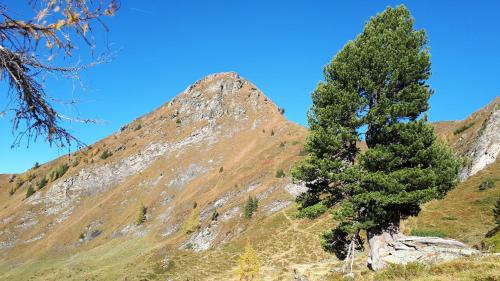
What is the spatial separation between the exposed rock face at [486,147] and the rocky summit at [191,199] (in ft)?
0.59

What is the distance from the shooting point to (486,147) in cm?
6222

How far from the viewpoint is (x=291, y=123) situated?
143m

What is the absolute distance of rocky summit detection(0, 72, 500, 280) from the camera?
199 feet

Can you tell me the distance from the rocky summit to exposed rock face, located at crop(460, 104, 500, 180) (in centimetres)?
18

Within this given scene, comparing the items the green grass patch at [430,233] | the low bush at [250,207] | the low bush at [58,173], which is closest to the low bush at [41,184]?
the low bush at [58,173]

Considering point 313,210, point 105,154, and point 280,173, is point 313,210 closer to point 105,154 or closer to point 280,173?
point 280,173

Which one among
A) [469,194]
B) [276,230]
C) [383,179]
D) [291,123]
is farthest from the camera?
[291,123]

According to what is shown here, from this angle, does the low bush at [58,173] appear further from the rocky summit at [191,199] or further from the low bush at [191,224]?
the low bush at [191,224]

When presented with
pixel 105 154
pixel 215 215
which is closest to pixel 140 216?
pixel 215 215

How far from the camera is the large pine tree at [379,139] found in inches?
768

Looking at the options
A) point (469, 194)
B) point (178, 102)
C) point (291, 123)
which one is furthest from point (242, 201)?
point (178, 102)

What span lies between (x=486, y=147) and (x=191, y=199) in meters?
75.1

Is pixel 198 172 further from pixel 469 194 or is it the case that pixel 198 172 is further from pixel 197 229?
pixel 469 194

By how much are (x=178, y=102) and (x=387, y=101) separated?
547 feet
